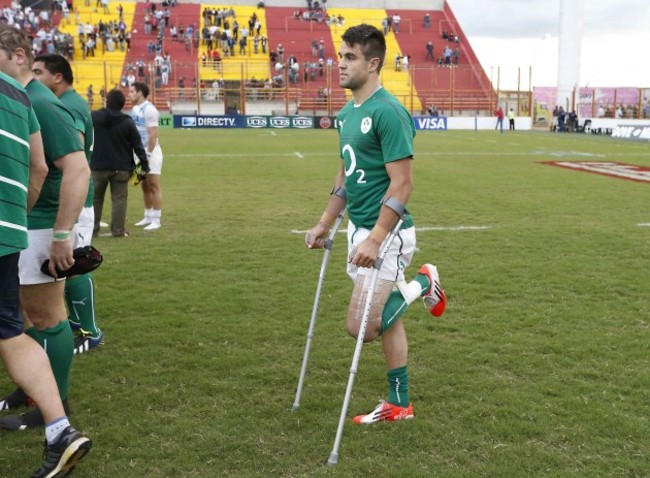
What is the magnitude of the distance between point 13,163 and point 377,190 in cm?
184

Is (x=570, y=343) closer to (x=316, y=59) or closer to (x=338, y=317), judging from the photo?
(x=338, y=317)

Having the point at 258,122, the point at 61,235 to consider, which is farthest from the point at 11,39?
the point at 258,122

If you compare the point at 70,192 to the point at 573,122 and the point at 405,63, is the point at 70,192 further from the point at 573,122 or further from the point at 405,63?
the point at 405,63

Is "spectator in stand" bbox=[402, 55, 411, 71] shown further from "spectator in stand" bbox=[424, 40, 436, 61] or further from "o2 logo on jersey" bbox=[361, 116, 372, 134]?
"o2 logo on jersey" bbox=[361, 116, 372, 134]

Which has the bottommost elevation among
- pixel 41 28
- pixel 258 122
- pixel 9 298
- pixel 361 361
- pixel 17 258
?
pixel 361 361

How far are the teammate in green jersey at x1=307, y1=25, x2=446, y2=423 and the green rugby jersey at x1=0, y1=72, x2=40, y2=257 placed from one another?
63.0 inches

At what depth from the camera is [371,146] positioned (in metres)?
3.62

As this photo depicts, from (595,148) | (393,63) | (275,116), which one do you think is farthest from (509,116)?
(595,148)

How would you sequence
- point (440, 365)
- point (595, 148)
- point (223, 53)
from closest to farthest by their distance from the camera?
point (440, 365) → point (595, 148) → point (223, 53)

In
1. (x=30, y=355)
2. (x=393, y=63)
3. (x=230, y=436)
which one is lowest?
(x=230, y=436)

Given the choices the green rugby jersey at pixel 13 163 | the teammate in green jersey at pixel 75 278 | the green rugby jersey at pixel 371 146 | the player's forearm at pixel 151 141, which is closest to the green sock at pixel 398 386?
the green rugby jersey at pixel 371 146

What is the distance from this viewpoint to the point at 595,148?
27.4 metres

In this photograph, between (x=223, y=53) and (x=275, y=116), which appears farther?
(x=223, y=53)

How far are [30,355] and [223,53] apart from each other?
174 ft
